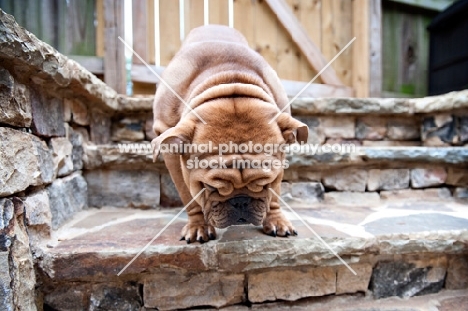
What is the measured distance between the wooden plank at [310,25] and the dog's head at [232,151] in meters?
2.57

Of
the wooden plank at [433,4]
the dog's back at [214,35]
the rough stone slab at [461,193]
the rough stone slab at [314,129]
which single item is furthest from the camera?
the wooden plank at [433,4]

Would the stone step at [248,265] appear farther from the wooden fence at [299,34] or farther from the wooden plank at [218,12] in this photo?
the wooden plank at [218,12]

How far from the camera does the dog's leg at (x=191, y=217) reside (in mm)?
1470

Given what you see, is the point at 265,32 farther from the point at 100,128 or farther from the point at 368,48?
the point at 100,128

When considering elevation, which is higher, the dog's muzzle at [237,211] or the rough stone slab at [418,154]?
the rough stone slab at [418,154]

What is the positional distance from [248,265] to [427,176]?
176cm

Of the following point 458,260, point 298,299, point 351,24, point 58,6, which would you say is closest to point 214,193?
point 298,299

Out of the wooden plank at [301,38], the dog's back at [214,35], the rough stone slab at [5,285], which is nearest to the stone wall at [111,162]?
the rough stone slab at [5,285]

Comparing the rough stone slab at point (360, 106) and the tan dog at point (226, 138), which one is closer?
the tan dog at point (226, 138)

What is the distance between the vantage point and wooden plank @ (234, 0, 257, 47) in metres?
3.54

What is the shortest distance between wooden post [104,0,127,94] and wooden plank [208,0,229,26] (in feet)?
3.26

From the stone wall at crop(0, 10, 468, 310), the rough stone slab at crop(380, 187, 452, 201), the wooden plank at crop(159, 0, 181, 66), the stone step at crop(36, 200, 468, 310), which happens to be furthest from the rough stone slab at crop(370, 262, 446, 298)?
the wooden plank at crop(159, 0, 181, 66)

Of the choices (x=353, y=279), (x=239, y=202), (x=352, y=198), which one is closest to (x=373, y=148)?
(x=352, y=198)

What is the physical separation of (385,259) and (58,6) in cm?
349
